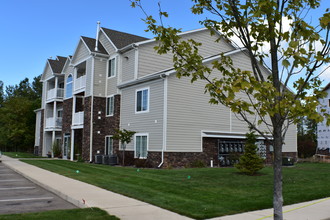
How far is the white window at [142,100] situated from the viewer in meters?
20.8

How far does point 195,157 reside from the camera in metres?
20.2

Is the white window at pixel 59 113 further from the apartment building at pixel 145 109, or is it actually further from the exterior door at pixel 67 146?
the exterior door at pixel 67 146

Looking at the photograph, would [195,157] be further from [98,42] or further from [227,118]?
[98,42]

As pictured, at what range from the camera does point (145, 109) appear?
20875 mm

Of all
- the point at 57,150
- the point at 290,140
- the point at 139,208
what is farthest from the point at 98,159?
the point at 139,208

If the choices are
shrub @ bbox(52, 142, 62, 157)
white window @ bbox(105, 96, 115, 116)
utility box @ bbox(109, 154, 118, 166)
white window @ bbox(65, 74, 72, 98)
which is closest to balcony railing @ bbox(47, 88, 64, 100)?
white window @ bbox(65, 74, 72, 98)

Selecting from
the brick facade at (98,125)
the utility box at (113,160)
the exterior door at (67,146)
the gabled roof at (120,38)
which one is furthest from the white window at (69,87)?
the utility box at (113,160)

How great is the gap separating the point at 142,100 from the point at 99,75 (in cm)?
549

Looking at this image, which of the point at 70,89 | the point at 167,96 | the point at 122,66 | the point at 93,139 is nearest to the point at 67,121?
the point at 70,89

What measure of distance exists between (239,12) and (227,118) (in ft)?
57.1

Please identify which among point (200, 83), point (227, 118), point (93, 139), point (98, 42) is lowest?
point (93, 139)

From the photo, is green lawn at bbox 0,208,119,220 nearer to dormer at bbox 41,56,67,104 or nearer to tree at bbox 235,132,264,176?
tree at bbox 235,132,264,176

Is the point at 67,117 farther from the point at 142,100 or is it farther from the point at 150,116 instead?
the point at 150,116

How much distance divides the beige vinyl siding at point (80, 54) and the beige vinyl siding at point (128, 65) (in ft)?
11.9
